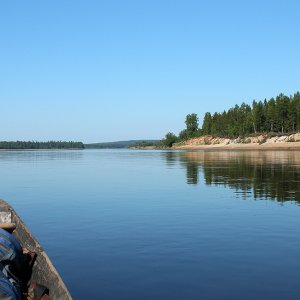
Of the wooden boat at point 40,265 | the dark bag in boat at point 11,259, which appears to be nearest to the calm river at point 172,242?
the wooden boat at point 40,265

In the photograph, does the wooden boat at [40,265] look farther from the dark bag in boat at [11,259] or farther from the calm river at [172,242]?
the calm river at [172,242]

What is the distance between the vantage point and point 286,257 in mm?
14211

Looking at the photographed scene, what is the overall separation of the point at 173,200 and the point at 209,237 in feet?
37.4

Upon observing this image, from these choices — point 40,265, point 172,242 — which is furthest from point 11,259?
point 172,242

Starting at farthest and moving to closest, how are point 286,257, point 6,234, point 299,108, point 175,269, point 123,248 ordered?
1. point 299,108
2. point 123,248
3. point 286,257
4. point 175,269
5. point 6,234

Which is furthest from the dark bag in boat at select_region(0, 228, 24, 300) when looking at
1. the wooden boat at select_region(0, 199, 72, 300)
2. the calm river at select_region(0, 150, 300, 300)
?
the calm river at select_region(0, 150, 300, 300)

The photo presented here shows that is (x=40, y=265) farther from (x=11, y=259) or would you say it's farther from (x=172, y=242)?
(x=172, y=242)

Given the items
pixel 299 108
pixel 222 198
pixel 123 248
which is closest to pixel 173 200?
pixel 222 198

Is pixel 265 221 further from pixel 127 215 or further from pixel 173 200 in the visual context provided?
pixel 173 200

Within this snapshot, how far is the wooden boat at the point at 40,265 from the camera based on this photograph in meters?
8.61

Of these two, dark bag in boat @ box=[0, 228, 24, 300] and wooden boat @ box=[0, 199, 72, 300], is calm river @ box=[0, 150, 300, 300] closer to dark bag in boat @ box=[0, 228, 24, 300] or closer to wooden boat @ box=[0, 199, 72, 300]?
wooden boat @ box=[0, 199, 72, 300]

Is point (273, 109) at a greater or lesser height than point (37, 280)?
greater

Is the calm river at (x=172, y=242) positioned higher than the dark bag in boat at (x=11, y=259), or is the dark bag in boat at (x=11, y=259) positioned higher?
the dark bag in boat at (x=11, y=259)

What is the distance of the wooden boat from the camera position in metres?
8.61
